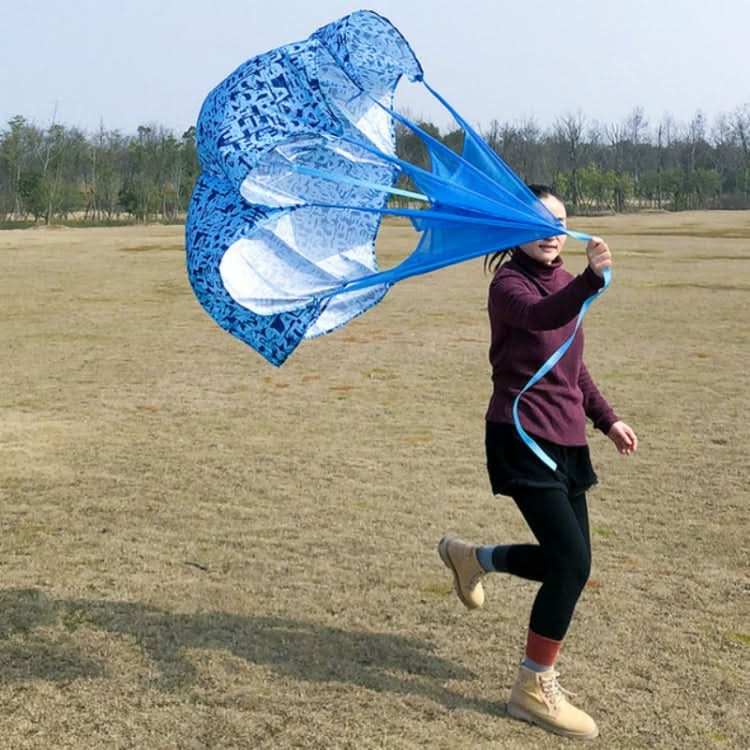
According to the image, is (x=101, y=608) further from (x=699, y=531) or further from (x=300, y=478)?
(x=699, y=531)

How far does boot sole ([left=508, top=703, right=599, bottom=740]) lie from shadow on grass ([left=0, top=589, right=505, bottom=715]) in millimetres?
65

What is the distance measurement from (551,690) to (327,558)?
1733 millimetres

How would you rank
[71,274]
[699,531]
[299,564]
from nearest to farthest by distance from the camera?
[299,564] → [699,531] → [71,274]

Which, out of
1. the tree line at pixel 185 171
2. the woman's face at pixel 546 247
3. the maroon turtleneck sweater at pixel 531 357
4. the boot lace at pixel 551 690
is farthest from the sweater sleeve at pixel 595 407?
the tree line at pixel 185 171

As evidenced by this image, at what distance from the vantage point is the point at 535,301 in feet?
10.9

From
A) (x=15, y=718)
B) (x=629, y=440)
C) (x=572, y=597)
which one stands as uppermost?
(x=629, y=440)

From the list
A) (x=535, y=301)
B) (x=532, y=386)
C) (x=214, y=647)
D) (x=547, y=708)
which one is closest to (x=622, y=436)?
(x=532, y=386)

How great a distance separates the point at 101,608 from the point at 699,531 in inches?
115

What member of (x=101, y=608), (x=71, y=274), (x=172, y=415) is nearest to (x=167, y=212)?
(x=71, y=274)

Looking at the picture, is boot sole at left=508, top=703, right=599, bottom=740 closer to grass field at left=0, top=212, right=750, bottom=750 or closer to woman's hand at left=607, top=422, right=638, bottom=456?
grass field at left=0, top=212, right=750, bottom=750

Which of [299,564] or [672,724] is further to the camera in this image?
[299,564]

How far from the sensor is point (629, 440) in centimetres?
382

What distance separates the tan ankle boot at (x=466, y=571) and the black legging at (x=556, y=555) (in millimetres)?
605

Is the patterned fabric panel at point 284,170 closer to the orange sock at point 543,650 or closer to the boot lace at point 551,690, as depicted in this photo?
the orange sock at point 543,650
